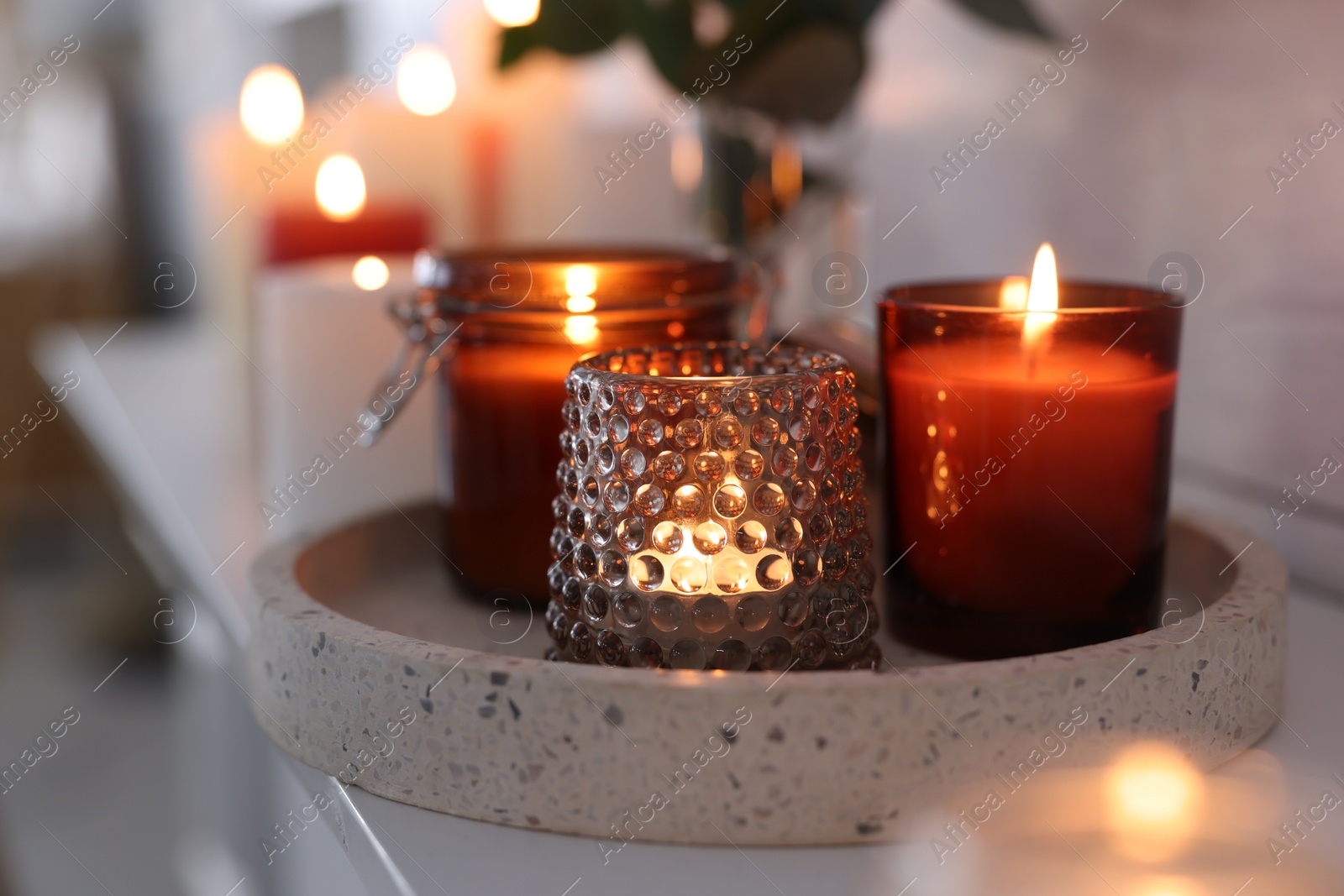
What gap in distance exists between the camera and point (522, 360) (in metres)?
0.47

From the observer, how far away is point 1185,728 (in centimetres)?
33

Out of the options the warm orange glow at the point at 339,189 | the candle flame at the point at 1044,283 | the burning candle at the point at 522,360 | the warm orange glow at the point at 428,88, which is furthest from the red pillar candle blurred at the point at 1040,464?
the warm orange glow at the point at 428,88

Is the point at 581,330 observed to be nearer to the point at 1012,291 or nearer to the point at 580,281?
the point at 580,281

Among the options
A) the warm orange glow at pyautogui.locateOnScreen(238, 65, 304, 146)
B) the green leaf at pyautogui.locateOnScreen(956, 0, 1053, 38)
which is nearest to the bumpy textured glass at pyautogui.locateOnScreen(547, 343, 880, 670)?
the green leaf at pyautogui.locateOnScreen(956, 0, 1053, 38)

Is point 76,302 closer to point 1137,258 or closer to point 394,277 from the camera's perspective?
point 394,277

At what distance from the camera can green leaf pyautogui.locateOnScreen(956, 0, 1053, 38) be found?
569 millimetres

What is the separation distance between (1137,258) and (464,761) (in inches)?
17.5

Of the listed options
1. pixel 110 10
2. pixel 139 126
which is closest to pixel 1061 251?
pixel 139 126

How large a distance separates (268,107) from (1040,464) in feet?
3.60

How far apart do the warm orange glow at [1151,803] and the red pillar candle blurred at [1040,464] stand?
0.19ft

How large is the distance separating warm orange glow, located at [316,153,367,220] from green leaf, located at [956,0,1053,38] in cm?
62

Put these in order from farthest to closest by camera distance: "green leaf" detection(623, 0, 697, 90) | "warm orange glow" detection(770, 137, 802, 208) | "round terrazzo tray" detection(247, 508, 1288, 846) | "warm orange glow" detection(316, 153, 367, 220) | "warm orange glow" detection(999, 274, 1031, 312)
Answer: "warm orange glow" detection(316, 153, 367, 220) < "warm orange glow" detection(770, 137, 802, 208) < "green leaf" detection(623, 0, 697, 90) < "warm orange glow" detection(999, 274, 1031, 312) < "round terrazzo tray" detection(247, 508, 1288, 846)

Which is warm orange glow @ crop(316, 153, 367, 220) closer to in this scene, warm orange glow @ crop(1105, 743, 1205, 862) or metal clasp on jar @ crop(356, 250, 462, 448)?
metal clasp on jar @ crop(356, 250, 462, 448)

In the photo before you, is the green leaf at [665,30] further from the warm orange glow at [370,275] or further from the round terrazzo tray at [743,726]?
the round terrazzo tray at [743,726]
